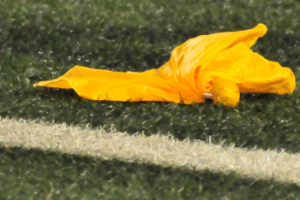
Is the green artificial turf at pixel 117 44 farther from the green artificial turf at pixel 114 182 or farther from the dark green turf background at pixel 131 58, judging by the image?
the green artificial turf at pixel 114 182

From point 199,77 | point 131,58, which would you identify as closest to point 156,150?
point 199,77

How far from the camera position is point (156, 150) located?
3.97 ft

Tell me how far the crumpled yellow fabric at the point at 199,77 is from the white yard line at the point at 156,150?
0.27 meters

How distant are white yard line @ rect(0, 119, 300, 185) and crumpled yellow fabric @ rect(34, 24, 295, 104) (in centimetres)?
27

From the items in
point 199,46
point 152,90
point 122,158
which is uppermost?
point 199,46

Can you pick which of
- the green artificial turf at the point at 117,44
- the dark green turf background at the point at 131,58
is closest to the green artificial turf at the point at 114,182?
the dark green turf background at the point at 131,58

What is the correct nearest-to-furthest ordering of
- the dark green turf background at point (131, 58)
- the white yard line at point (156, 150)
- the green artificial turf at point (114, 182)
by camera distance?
1. the green artificial turf at point (114, 182)
2. the white yard line at point (156, 150)
3. the dark green turf background at point (131, 58)

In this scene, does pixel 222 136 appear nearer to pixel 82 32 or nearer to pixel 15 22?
pixel 82 32

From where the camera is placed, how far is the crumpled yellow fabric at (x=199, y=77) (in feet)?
4.95

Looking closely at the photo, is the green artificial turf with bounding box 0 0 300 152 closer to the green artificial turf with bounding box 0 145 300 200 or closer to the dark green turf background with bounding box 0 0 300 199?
the dark green turf background with bounding box 0 0 300 199

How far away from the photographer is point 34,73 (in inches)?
71.2

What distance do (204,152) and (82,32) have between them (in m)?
1.10

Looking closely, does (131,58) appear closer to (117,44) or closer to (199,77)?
(117,44)

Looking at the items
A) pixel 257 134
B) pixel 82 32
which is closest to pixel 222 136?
pixel 257 134
